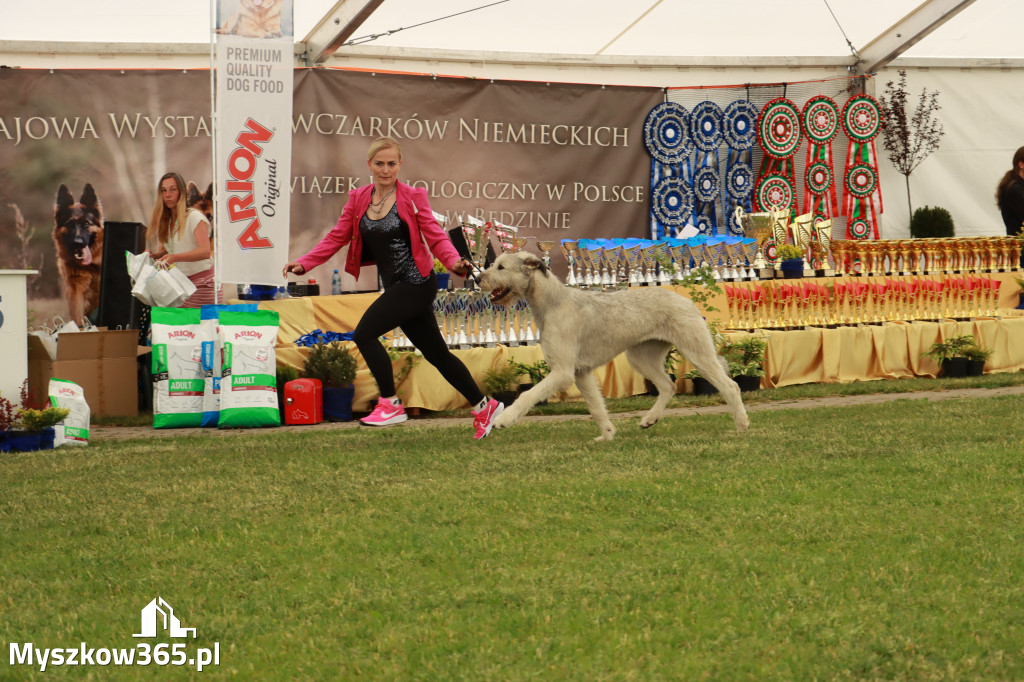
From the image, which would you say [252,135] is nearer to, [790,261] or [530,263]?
[530,263]

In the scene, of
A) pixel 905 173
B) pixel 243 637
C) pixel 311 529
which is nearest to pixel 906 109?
pixel 905 173

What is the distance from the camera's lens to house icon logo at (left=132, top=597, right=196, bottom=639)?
8.90ft

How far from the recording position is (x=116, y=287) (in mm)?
8938

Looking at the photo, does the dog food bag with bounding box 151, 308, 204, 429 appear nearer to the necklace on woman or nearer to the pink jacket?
the pink jacket

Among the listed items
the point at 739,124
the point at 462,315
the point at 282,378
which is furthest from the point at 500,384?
the point at 739,124

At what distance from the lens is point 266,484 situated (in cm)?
479

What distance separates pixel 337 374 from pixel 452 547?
458cm

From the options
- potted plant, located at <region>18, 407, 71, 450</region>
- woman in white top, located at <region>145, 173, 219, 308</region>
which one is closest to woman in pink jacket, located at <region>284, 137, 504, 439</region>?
potted plant, located at <region>18, 407, 71, 450</region>

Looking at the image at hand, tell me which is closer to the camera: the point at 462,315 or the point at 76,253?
the point at 462,315

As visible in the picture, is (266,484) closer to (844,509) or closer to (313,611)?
(313,611)

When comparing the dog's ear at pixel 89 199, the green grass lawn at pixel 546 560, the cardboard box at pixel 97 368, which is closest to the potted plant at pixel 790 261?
the green grass lawn at pixel 546 560

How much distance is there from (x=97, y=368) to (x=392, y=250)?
3.23 meters

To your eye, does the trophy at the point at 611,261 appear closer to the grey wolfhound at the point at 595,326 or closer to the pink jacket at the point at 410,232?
the grey wolfhound at the point at 595,326

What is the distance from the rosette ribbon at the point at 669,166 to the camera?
1192 cm
